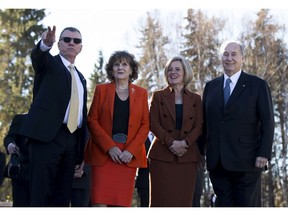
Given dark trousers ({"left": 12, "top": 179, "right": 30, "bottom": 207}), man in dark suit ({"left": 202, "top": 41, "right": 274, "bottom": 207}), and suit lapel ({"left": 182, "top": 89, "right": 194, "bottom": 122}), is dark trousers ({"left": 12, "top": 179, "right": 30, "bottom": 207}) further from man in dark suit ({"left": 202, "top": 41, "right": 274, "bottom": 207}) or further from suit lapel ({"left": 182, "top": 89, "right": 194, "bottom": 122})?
man in dark suit ({"left": 202, "top": 41, "right": 274, "bottom": 207})

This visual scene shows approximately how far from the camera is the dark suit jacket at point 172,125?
7055 mm

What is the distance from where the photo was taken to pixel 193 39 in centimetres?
2803

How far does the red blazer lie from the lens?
6.74 meters

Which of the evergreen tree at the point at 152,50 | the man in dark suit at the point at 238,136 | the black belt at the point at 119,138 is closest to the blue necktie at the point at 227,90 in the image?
the man in dark suit at the point at 238,136

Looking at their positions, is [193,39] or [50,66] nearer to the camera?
[50,66]

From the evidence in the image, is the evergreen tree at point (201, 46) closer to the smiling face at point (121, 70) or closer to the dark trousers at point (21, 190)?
the dark trousers at point (21, 190)

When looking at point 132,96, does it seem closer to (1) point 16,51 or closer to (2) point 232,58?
(2) point 232,58

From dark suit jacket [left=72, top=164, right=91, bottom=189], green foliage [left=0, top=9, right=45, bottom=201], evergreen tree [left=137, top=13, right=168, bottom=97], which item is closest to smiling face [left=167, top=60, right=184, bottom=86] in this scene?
dark suit jacket [left=72, top=164, right=91, bottom=189]

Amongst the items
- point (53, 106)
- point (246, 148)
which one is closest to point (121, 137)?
point (53, 106)

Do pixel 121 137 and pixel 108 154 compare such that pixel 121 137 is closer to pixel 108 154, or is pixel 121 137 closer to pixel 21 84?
pixel 108 154

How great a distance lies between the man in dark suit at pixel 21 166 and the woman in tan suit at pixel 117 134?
1408 millimetres

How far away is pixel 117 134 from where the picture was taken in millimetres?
6832

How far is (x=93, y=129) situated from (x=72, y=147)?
41 cm

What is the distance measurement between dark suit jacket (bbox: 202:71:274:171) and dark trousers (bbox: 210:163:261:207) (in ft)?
0.35
